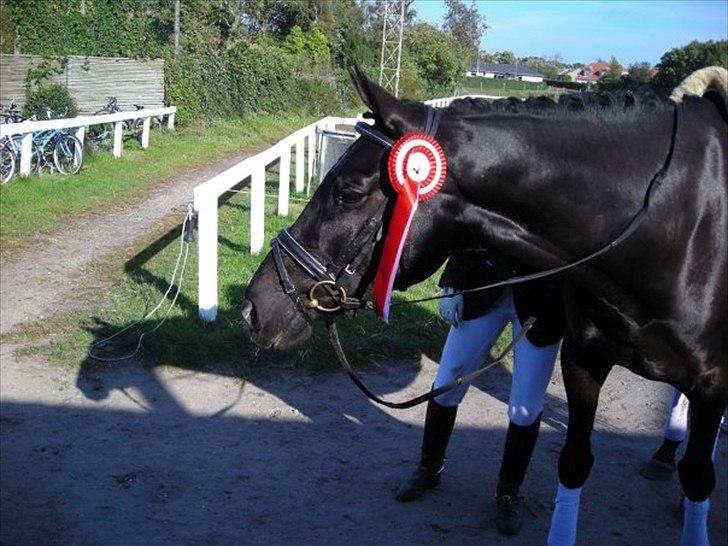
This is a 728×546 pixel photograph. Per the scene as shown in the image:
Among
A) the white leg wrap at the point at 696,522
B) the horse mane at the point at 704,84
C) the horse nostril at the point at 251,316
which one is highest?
the horse mane at the point at 704,84

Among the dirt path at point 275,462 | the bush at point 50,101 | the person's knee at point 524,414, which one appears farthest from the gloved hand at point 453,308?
the bush at point 50,101

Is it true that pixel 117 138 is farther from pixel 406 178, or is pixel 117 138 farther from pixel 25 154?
pixel 406 178

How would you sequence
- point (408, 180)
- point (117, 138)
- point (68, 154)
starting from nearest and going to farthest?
point (408, 180) → point (68, 154) → point (117, 138)

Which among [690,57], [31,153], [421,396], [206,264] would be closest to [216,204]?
[206,264]

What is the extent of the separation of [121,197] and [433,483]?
8847 mm

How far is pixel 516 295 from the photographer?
3486 millimetres

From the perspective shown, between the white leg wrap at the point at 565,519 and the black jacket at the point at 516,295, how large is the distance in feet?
2.27

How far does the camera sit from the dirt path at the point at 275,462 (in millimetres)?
3699

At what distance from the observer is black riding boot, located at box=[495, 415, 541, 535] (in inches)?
149

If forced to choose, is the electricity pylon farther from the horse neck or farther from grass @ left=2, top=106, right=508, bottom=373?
the horse neck

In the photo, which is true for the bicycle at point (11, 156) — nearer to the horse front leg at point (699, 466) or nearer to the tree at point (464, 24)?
the horse front leg at point (699, 466)

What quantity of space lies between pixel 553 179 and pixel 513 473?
6.17 feet

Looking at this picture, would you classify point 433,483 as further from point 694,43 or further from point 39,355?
point 694,43

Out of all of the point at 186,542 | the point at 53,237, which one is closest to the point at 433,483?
the point at 186,542
